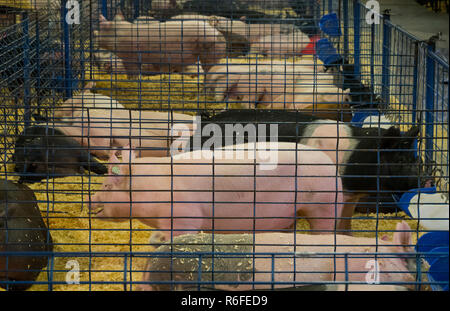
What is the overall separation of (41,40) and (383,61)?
10.8 ft

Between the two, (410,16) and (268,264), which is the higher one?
(410,16)

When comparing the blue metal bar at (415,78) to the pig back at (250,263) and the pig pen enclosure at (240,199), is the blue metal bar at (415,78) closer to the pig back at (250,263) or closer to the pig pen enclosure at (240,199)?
the pig pen enclosure at (240,199)

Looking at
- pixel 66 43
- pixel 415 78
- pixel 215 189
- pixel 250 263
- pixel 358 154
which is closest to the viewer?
pixel 250 263

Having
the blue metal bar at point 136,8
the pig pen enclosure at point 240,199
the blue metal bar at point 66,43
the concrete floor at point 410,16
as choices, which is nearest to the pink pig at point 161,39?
the blue metal bar at point 66,43

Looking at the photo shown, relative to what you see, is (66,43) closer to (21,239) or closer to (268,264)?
(21,239)

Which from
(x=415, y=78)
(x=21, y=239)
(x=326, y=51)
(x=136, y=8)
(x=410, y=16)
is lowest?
(x=21, y=239)

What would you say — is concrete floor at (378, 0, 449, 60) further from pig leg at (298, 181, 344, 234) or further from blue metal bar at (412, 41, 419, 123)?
pig leg at (298, 181, 344, 234)

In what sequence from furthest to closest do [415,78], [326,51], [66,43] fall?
[326,51]
[66,43]
[415,78]

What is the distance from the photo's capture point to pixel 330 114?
6305mm

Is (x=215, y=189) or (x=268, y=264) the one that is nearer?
(x=268, y=264)

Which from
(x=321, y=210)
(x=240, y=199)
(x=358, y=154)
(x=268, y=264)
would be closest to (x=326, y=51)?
(x=358, y=154)

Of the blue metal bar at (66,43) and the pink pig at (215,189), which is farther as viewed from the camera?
the blue metal bar at (66,43)

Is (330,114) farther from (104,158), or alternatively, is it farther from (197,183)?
(197,183)
